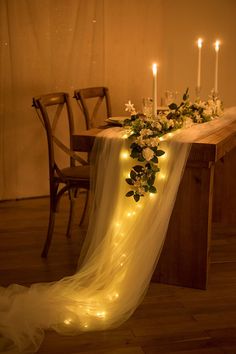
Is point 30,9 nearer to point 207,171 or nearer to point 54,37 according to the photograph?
point 54,37

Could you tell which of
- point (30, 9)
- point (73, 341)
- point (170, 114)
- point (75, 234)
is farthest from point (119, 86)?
point (73, 341)

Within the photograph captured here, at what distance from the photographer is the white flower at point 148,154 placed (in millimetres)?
2342

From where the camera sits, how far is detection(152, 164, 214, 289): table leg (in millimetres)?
2508

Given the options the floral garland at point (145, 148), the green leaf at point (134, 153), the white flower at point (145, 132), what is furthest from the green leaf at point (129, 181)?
the white flower at point (145, 132)

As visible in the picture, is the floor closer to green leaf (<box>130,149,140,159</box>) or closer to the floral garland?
the floral garland

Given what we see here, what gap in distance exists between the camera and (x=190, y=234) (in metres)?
2.57

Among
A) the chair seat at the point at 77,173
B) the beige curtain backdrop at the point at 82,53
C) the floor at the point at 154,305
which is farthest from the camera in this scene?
the beige curtain backdrop at the point at 82,53

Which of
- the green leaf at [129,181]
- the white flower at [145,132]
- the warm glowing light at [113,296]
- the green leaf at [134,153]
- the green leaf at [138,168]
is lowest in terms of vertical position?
the warm glowing light at [113,296]

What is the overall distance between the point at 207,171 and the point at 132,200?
14.7 inches

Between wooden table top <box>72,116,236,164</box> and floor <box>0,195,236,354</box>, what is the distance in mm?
652

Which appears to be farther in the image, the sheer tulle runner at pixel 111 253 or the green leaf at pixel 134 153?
the green leaf at pixel 134 153

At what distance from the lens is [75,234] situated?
3.39 metres

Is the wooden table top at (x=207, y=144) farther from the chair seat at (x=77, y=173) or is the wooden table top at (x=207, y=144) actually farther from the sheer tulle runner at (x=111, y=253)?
the chair seat at (x=77, y=173)

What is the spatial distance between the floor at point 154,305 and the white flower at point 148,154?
26.3 inches
